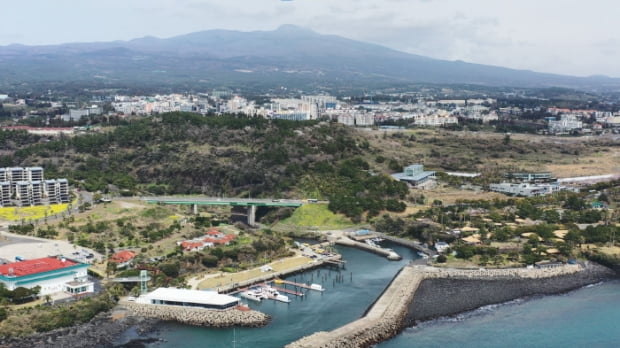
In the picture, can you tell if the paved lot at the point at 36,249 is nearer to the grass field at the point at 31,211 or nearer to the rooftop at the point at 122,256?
the rooftop at the point at 122,256

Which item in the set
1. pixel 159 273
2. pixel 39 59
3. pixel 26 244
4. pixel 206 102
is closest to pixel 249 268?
pixel 159 273

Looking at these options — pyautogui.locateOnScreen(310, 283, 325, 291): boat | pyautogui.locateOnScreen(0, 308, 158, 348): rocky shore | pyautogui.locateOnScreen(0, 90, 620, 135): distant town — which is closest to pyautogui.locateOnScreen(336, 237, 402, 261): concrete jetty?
pyautogui.locateOnScreen(310, 283, 325, 291): boat

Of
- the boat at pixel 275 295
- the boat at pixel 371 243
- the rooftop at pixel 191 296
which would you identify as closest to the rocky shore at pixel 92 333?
the rooftop at pixel 191 296

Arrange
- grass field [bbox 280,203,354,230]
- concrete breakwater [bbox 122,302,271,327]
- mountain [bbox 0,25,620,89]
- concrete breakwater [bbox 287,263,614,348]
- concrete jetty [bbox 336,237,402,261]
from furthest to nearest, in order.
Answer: mountain [bbox 0,25,620,89] → grass field [bbox 280,203,354,230] → concrete jetty [bbox 336,237,402,261] → concrete breakwater [bbox 122,302,271,327] → concrete breakwater [bbox 287,263,614,348]

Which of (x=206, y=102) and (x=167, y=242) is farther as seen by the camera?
(x=206, y=102)

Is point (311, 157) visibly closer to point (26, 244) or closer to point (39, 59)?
point (26, 244)

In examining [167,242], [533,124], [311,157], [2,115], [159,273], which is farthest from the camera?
[533,124]

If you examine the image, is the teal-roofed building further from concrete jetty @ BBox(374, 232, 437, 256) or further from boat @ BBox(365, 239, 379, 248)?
concrete jetty @ BBox(374, 232, 437, 256)
